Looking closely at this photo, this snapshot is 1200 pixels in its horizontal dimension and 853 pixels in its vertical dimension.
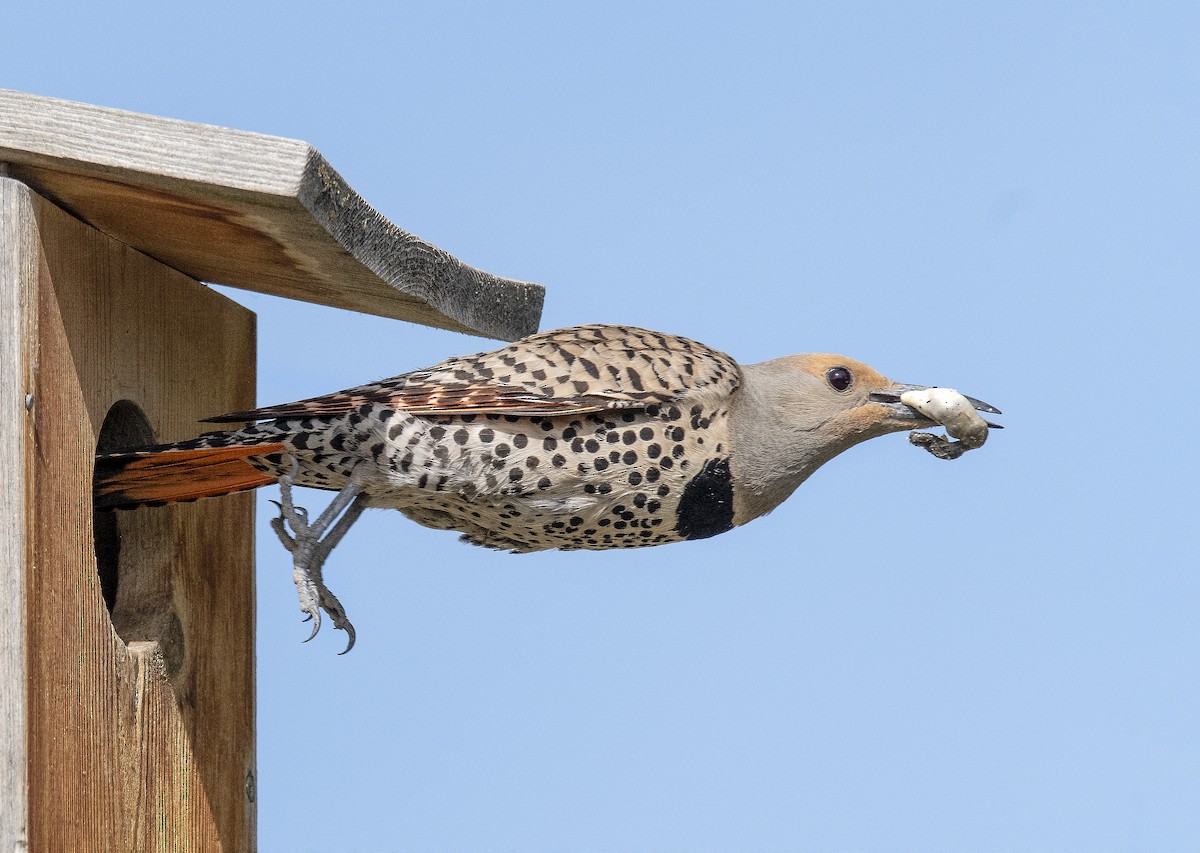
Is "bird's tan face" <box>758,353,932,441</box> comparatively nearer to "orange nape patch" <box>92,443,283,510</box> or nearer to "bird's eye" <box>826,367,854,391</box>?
"bird's eye" <box>826,367,854,391</box>

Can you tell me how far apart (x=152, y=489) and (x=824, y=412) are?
53.2 inches

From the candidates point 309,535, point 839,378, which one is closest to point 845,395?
point 839,378

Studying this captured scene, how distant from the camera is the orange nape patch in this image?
321 centimetres

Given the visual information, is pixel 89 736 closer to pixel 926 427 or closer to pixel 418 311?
pixel 418 311

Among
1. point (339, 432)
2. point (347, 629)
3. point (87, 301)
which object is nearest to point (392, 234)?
point (339, 432)

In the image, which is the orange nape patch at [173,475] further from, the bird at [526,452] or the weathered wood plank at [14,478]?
the weathered wood plank at [14,478]

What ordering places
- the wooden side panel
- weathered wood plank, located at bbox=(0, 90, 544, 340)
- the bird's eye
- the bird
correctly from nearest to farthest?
weathered wood plank, located at bbox=(0, 90, 544, 340), the wooden side panel, the bird, the bird's eye

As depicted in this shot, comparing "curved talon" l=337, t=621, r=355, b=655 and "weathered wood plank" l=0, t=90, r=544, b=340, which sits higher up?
"weathered wood plank" l=0, t=90, r=544, b=340

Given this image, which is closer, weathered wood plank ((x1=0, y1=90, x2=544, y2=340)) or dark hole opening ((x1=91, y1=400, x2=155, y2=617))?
weathered wood plank ((x1=0, y1=90, x2=544, y2=340))

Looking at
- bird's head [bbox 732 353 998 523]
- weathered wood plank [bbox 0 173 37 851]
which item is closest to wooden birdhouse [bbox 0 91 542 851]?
weathered wood plank [bbox 0 173 37 851]

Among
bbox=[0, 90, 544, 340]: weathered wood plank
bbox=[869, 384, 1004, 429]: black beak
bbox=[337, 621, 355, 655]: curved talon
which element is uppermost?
bbox=[0, 90, 544, 340]: weathered wood plank

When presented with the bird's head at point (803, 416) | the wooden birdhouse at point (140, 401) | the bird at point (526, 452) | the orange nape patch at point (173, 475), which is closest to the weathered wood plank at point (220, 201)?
the wooden birdhouse at point (140, 401)

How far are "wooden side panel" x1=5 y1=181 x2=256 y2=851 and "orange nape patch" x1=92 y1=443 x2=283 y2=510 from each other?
0.09m

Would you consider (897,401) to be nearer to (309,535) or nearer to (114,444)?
(309,535)
